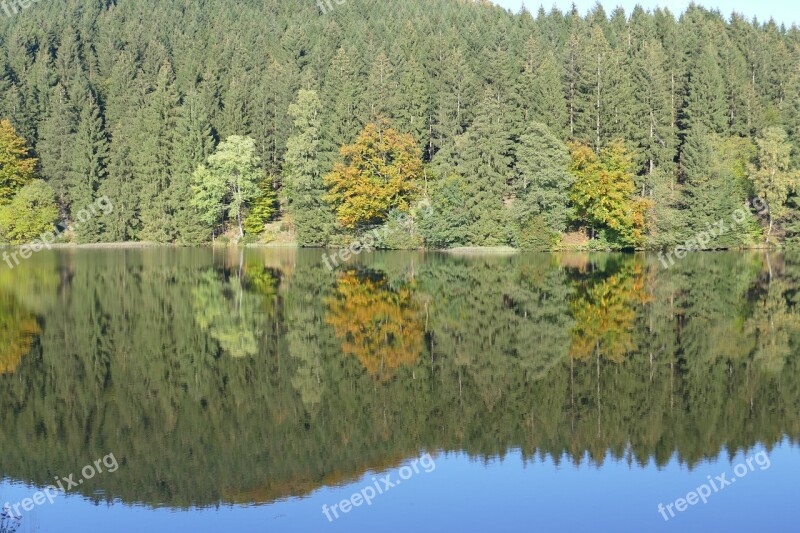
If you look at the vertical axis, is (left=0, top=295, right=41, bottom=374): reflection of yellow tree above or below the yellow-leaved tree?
below

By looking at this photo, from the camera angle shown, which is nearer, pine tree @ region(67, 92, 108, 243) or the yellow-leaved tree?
pine tree @ region(67, 92, 108, 243)

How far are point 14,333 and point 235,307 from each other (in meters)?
8.66

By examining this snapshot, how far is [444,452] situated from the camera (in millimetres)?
16328

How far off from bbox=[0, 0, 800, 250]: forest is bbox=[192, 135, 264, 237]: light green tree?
23 centimetres

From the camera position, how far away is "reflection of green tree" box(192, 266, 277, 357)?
89.3 ft

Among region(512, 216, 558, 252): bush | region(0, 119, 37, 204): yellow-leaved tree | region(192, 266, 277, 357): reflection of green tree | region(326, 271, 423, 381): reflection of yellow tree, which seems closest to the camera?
region(326, 271, 423, 381): reflection of yellow tree

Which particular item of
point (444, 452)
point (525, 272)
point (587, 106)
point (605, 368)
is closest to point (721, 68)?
point (587, 106)

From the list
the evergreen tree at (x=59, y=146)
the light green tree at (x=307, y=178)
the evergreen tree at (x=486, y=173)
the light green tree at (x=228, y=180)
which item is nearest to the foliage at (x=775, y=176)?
the evergreen tree at (x=486, y=173)

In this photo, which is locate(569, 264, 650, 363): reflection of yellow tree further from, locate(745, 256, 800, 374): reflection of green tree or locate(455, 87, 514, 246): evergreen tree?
locate(455, 87, 514, 246): evergreen tree

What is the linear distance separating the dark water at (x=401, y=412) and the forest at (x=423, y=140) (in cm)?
3999

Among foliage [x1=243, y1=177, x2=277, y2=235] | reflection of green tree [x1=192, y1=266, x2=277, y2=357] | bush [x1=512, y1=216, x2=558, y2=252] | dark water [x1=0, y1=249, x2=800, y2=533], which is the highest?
foliage [x1=243, y1=177, x2=277, y2=235]

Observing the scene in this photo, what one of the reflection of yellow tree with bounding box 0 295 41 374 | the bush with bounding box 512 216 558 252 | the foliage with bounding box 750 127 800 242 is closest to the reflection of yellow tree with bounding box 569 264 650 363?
the reflection of yellow tree with bounding box 0 295 41 374

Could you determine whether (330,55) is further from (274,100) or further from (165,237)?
(165,237)

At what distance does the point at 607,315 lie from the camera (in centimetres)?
3166
